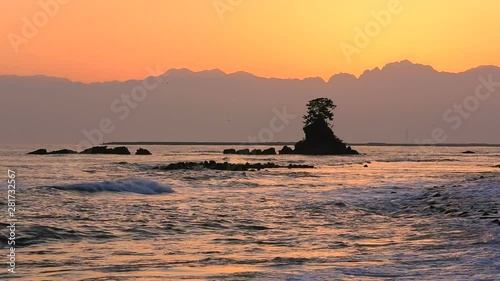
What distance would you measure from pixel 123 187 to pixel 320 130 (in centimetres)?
9658

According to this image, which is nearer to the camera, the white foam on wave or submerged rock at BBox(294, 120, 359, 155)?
the white foam on wave

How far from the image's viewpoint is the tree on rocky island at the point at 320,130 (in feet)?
421

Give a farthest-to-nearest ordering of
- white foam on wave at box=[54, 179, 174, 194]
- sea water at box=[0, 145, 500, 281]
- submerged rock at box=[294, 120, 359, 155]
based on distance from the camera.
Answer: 1. submerged rock at box=[294, 120, 359, 155]
2. white foam on wave at box=[54, 179, 174, 194]
3. sea water at box=[0, 145, 500, 281]

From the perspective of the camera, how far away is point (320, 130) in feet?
421

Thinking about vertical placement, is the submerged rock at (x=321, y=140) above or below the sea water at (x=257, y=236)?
above

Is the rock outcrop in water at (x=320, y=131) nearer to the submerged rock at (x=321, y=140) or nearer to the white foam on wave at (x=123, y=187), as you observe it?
the submerged rock at (x=321, y=140)

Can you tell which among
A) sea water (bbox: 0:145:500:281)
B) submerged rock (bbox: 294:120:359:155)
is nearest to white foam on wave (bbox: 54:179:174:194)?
sea water (bbox: 0:145:500:281)

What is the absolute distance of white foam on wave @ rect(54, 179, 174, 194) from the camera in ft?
106

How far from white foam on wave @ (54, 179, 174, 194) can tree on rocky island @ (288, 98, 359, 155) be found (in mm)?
94550

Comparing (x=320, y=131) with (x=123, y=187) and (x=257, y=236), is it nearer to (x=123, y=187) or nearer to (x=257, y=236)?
(x=123, y=187)

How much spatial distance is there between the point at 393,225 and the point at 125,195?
50.0 ft

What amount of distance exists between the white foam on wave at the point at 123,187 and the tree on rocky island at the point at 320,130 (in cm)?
9455

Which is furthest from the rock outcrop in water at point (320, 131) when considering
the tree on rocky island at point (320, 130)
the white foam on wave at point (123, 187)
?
the white foam on wave at point (123, 187)

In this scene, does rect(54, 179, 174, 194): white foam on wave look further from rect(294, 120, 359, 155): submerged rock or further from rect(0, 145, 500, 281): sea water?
rect(294, 120, 359, 155): submerged rock
